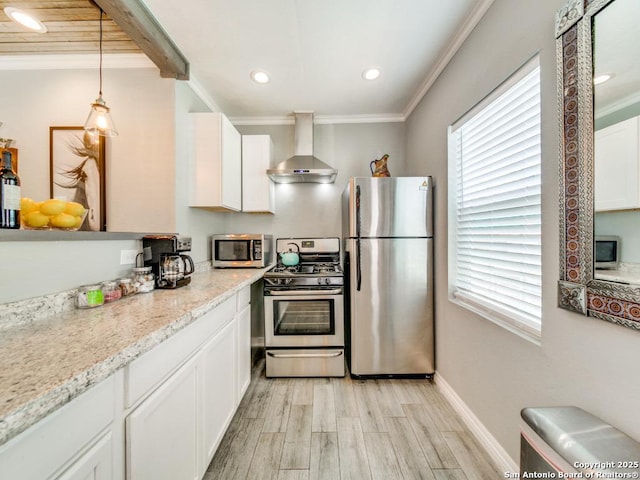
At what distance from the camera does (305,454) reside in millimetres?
1512

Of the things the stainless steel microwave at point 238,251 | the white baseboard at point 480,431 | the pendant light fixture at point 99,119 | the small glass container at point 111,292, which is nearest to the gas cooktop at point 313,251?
the stainless steel microwave at point 238,251

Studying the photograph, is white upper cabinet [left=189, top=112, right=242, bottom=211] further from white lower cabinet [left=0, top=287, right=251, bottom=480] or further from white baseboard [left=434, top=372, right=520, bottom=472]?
Result: white baseboard [left=434, top=372, right=520, bottom=472]

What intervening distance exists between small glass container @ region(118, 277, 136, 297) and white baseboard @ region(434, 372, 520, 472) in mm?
2201

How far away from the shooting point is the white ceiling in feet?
5.08

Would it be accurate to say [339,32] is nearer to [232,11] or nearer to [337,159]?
[232,11]

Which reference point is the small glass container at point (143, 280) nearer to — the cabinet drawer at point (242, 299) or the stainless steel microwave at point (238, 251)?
the cabinet drawer at point (242, 299)

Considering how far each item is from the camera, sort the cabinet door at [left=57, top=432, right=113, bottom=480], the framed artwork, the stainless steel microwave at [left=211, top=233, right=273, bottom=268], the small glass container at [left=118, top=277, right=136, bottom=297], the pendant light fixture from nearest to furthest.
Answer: the cabinet door at [left=57, top=432, right=113, bottom=480]
the small glass container at [left=118, top=277, right=136, bottom=297]
the pendant light fixture
the framed artwork
the stainless steel microwave at [left=211, top=233, right=273, bottom=268]

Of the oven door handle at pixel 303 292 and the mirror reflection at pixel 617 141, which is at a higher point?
the mirror reflection at pixel 617 141

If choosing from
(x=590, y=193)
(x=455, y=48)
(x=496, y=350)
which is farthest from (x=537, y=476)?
(x=455, y=48)

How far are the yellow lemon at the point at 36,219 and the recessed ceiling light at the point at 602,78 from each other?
2268 mm

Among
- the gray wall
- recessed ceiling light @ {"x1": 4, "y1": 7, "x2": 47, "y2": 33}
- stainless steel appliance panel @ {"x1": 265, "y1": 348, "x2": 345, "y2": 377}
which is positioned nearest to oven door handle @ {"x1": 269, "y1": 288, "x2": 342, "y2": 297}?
stainless steel appliance panel @ {"x1": 265, "y1": 348, "x2": 345, "y2": 377}

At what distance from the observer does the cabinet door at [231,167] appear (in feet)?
7.48

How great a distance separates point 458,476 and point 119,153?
3064 millimetres

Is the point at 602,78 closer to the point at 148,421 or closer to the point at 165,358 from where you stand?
the point at 165,358
